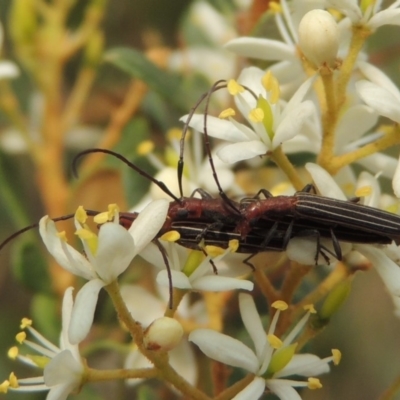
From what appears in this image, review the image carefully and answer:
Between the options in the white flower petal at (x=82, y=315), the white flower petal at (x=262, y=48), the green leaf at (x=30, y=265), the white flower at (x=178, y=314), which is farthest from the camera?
the green leaf at (x=30, y=265)

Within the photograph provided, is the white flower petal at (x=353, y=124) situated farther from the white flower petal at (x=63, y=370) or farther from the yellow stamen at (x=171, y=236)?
the white flower petal at (x=63, y=370)

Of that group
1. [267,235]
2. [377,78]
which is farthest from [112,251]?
[377,78]

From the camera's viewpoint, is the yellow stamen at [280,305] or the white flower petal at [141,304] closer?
the yellow stamen at [280,305]

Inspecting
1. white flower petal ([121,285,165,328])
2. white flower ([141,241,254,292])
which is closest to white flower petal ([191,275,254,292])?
white flower ([141,241,254,292])

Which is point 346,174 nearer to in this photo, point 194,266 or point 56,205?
point 194,266

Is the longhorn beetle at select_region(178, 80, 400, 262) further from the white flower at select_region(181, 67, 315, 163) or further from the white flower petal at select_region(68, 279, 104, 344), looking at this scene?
the white flower petal at select_region(68, 279, 104, 344)

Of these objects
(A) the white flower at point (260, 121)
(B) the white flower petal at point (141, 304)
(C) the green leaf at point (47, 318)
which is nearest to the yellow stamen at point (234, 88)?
(A) the white flower at point (260, 121)

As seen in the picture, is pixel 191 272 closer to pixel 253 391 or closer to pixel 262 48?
pixel 253 391
